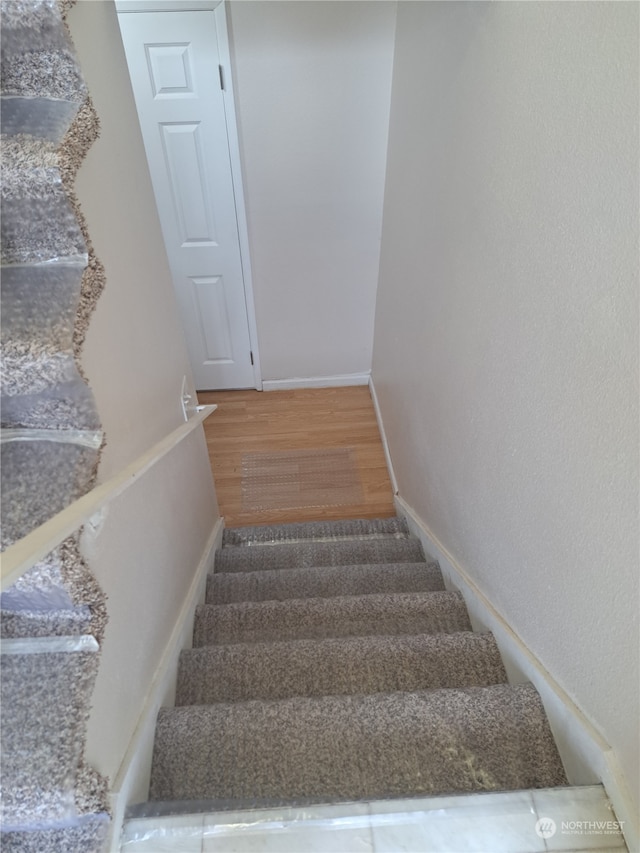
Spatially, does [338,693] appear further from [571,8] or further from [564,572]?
[571,8]

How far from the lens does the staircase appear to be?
3.17 feet

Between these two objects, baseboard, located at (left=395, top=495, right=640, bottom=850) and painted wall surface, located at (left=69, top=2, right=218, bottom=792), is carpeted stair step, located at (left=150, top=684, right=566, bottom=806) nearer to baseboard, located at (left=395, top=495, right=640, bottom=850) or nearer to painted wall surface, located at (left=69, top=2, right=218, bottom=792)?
baseboard, located at (left=395, top=495, right=640, bottom=850)

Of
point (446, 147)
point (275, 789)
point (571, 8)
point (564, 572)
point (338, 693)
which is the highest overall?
point (571, 8)

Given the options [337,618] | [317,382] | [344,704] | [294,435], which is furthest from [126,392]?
[317,382]

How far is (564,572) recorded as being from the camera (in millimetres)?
982

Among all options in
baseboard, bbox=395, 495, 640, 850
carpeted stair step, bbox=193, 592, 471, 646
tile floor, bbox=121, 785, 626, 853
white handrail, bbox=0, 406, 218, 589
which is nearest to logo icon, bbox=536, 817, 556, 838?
tile floor, bbox=121, 785, 626, 853

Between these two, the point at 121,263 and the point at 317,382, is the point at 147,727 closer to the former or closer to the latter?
the point at 121,263

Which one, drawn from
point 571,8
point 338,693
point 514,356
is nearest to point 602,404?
point 514,356

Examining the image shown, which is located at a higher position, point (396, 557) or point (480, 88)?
point (480, 88)

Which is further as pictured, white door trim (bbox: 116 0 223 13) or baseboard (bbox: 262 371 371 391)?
baseboard (bbox: 262 371 371 391)

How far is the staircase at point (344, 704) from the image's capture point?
966 mm

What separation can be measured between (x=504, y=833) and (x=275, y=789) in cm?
40

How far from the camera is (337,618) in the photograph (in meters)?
1.56

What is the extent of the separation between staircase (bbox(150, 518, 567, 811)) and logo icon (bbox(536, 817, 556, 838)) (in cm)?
12
